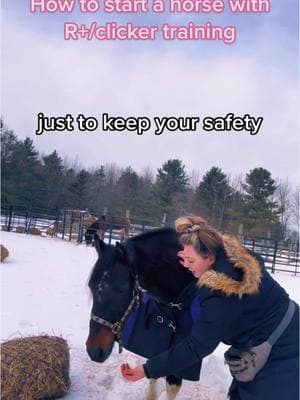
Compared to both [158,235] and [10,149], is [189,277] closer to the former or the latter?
[158,235]

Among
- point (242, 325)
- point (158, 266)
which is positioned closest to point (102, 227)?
point (158, 266)

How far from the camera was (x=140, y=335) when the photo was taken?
2.43 m

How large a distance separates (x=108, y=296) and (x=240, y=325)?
0.86 m

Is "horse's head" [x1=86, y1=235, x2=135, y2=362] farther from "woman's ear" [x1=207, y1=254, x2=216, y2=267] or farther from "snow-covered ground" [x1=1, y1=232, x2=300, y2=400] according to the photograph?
"woman's ear" [x1=207, y1=254, x2=216, y2=267]

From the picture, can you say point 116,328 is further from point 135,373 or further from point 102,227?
point 102,227

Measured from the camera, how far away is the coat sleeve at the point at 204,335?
5.14 feet

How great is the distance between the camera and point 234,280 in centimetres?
162

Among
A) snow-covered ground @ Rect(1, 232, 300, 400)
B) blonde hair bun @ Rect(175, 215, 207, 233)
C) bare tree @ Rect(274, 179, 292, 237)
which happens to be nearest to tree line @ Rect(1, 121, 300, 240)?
bare tree @ Rect(274, 179, 292, 237)

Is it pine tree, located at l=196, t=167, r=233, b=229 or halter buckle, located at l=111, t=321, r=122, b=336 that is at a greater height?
pine tree, located at l=196, t=167, r=233, b=229

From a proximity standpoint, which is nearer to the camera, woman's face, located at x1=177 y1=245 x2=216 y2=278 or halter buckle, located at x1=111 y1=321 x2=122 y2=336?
woman's face, located at x1=177 y1=245 x2=216 y2=278

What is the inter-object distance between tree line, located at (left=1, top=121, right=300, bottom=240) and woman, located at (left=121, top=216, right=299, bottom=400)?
22.8 meters

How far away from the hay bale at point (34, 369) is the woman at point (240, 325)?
123cm

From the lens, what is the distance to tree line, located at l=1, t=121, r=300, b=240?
2617 centimetres

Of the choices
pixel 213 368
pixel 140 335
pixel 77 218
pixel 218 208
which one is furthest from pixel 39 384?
pixel 218 208
